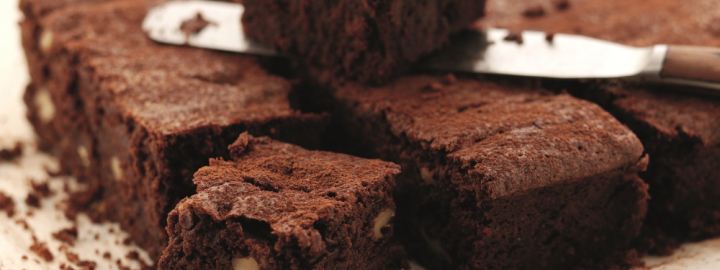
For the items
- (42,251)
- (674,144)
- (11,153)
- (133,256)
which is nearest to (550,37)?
(674,144)

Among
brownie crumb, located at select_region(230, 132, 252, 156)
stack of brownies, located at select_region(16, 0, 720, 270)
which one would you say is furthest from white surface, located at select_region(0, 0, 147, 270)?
brownie crumb, located at select_region(230, 132, 252, 156)

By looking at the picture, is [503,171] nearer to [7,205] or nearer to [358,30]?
[358,30]

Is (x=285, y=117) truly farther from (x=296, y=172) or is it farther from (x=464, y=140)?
(x=464, y=140)

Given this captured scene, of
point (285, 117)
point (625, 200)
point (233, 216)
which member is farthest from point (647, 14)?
point (233, 216)

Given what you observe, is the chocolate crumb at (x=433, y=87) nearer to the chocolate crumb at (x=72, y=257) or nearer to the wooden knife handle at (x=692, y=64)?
the wooden knife handle at (x=692, y=64)

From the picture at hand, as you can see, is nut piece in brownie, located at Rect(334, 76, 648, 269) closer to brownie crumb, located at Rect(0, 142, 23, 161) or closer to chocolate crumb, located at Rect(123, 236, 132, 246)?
chocolate crumb, located at Rect(123, 236, 132, 246)

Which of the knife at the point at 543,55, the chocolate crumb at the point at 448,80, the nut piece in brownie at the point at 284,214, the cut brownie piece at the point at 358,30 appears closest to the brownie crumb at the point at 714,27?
the knife at the point at 543,55
